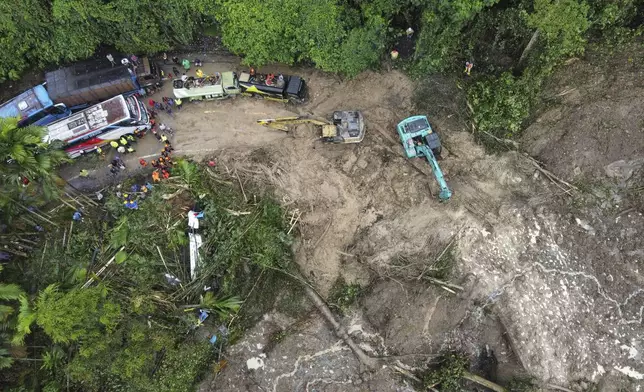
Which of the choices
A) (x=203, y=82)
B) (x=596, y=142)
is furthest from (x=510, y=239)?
(x=203, y=82)

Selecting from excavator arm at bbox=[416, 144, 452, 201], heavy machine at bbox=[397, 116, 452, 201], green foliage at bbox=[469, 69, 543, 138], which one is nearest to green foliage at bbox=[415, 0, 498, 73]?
green foliage at bbox=[469, 69, 543, 138]

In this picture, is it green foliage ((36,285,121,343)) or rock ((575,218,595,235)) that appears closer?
green foliage ((36,285,121,343))

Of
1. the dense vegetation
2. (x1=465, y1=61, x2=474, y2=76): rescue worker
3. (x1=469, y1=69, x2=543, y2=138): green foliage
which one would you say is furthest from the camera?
(x1=465, y1=61, x2=474, y2=76): rescue worker

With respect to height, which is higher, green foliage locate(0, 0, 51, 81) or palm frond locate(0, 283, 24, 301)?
green foliage locate(0, 0, 51, 81)

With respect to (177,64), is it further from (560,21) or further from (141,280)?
(560,21)

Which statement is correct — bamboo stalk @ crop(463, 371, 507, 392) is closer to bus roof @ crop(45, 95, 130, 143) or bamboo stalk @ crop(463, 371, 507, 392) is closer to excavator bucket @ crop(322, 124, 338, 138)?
excavator bucket @ crop(322, 124, 338, 138)

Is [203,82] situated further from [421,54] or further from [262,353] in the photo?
[262,353]

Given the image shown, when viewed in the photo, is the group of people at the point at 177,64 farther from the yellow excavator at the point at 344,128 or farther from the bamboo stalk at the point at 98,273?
the bamboo stalk at the point at 98,273
